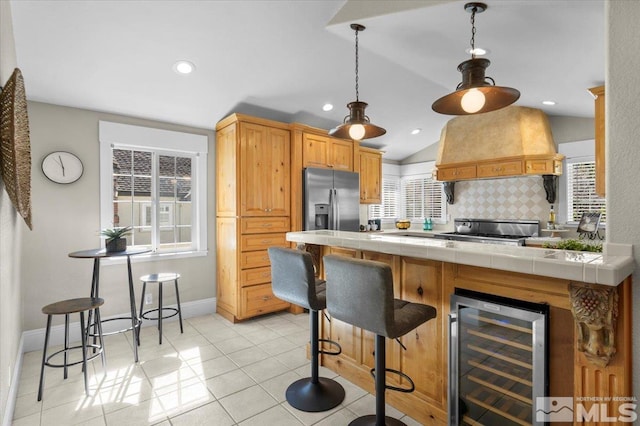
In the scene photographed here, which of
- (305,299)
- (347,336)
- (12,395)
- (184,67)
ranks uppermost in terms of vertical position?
(184,67)

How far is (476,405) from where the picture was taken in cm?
175

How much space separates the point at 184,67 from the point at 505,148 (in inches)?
157

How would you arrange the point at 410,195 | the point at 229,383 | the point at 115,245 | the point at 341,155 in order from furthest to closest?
1. the point at 410,195
2. the point at 341,155
3. the point at 115,245
4. the point at 229,383

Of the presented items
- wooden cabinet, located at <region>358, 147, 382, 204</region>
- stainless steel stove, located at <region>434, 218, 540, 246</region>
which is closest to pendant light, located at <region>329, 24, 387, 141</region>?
wooden cabinet, located at <region>358, 147, 382, 204</region>

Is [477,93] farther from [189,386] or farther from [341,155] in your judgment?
[341,155]

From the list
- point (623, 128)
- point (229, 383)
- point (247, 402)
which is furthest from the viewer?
point (229, 383)

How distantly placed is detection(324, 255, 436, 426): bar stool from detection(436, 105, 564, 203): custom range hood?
3.25 m

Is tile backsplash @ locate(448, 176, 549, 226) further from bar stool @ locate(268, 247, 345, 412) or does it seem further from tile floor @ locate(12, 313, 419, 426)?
bar stool @ locate(268, 247, 345, 412)

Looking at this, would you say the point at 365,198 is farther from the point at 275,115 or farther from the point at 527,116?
the point at 527,116

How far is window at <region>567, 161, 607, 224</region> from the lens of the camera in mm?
4008

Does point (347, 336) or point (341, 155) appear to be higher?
point (341, 155)

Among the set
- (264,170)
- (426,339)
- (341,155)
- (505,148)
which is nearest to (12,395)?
(426,339)

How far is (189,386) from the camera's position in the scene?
2418 mm

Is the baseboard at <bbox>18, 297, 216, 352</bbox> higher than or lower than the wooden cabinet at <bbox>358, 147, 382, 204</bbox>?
lower
